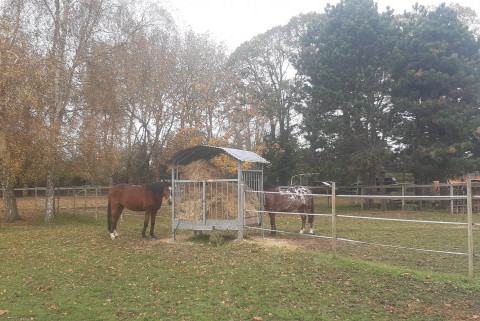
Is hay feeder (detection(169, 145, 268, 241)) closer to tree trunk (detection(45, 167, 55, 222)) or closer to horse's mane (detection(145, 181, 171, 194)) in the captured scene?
horse's mane (detection(145, 181, 171, 194))

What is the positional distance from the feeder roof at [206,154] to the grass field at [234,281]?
1880 mm

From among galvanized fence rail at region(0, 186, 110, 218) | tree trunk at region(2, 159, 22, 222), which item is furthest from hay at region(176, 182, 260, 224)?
tree trunk at region(2, 159, 22, 222)

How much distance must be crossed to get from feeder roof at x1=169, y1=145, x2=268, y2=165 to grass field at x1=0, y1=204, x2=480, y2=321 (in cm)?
188

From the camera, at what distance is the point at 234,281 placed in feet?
18.5

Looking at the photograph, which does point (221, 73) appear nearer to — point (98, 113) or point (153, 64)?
point (153, 64)

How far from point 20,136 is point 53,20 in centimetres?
534

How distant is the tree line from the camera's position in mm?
14484

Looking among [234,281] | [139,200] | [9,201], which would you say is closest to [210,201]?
[139,200]

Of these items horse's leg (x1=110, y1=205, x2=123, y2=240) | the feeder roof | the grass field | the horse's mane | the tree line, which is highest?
the tree line

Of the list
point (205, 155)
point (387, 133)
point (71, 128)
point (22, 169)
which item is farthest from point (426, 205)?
point (22, 169)

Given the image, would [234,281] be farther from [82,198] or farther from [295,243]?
[82,198]

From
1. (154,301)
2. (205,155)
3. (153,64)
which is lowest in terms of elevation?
(154,301)

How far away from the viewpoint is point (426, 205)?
1961 centimetres

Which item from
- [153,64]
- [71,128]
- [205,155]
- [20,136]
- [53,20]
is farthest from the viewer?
[153,64]
